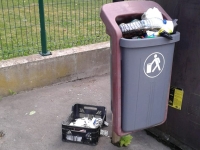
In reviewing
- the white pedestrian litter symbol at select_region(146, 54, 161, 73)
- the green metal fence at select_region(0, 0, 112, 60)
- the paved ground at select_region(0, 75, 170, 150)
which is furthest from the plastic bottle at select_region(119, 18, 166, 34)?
the green metal fence at select_region(0, 0, 112, 60)

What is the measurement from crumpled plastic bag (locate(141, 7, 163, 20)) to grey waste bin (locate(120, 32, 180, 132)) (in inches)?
8.6

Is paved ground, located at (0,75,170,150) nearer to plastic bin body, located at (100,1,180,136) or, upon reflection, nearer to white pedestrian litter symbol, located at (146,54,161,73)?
plastic bin body, located at (100,1,180,136)

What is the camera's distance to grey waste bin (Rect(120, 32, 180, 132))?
237 cm

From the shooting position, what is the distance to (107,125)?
351 cm

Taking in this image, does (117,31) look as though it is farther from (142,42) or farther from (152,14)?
(152,14)

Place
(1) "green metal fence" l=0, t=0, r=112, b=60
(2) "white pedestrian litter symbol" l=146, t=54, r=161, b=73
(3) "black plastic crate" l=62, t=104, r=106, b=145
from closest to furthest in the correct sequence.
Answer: (2) "white pedestrian litter symbol" l=146, t=54, r=161, b=73, (3) "black plastic crate" l=62, t=104, r=106, b=145, (1) "green metal fence" l=0, t=0, r=112, b=60

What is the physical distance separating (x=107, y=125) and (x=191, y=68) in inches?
50.1

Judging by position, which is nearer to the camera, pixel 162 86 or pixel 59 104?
pixel 162 86

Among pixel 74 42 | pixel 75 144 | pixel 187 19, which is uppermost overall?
pixel 187 19

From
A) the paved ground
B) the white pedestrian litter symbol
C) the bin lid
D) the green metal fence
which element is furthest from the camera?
the green metal fence

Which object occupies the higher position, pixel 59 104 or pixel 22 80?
pixel 22 80

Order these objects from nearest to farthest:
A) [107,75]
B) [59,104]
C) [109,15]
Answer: [109,15] < [59,104] < [107,75]

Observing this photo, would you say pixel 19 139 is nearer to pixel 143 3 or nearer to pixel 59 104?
pixel 59 104

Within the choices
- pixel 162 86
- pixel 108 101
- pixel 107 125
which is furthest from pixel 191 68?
pixel 108 101
